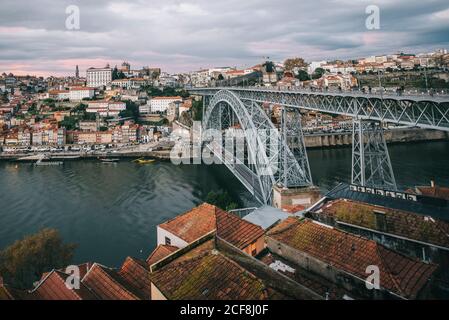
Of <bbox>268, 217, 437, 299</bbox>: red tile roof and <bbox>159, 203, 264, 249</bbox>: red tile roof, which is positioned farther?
<bbox>159, 203, 264, 249</bbox>: red tile roof

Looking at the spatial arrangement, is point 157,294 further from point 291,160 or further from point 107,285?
point 291,160

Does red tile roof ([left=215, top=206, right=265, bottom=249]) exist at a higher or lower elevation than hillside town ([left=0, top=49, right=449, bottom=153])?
lower

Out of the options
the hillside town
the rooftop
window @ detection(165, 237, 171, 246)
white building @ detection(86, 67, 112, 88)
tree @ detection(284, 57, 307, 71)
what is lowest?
window @ detection(165, 237, 171, 246)

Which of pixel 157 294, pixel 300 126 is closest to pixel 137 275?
pixel 157 294

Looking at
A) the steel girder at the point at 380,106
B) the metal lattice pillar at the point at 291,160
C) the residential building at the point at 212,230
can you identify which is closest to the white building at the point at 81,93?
the steel girder at the point at 380,106

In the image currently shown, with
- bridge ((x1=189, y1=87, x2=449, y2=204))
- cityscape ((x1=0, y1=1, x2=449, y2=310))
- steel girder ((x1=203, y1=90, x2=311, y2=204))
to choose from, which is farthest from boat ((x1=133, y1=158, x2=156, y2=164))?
steel girder ((x1=203, y1=90, x2=311, y2=204))

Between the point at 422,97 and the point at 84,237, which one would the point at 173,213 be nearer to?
the point at 84,237

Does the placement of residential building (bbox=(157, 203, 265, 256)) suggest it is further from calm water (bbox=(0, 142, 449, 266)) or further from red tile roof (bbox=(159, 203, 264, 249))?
calm water (bbox=(0, 142, 449, 266))
